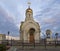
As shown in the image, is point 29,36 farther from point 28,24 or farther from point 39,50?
point 39,50

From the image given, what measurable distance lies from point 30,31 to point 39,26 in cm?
269

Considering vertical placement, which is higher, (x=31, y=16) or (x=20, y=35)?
(x=31, y=16)

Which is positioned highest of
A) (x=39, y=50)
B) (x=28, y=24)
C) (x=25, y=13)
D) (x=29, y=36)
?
(x=25, y=13)

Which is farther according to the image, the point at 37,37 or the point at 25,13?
the point at 25,13

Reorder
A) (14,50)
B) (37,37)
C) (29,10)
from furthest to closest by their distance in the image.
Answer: (29,10) < (37,37) < (14,50)

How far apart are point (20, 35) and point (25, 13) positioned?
7.39 metres

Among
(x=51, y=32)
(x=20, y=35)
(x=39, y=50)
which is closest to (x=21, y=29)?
(x=20, y=35)

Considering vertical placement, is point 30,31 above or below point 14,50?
above

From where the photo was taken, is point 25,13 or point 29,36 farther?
point 25,13

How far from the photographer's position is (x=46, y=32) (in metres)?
47.7

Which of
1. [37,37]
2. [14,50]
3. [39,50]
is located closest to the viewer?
[14,50]

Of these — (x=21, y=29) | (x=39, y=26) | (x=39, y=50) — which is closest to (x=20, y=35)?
(x=21, y=29)

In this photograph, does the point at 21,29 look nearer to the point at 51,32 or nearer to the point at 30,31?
the point at 30,31

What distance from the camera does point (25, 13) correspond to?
→ 2056 inches
